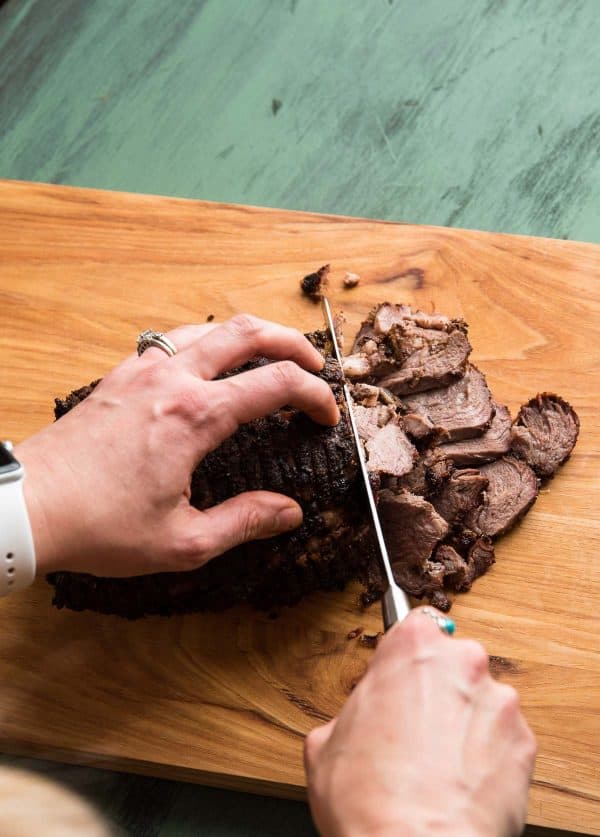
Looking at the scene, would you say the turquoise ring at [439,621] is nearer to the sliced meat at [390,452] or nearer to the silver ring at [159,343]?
the sliced meat at [390,452]

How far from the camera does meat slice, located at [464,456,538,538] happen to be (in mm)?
2838

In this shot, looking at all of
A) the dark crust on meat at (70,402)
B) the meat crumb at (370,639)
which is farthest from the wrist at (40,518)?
the meat crumb at (370,639)

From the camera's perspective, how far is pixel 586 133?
3.80 meters

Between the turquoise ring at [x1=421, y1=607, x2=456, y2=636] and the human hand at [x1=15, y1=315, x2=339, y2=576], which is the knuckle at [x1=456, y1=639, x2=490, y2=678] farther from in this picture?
the human hand at [x1=15, y1=315, x2=339, y2=576]

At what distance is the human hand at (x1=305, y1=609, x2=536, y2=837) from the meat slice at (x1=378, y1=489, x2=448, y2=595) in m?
0.79

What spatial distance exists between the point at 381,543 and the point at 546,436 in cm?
87

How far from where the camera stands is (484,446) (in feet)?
9.54

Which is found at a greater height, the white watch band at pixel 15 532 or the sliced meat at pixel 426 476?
the white watch band at pixel 15 532

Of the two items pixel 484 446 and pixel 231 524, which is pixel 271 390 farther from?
pixel 484 446

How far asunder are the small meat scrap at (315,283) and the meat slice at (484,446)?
75 centimetres

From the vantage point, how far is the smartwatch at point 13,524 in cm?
210

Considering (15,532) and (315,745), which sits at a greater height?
(15,532)

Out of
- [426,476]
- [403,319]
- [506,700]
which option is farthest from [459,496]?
[506,700]

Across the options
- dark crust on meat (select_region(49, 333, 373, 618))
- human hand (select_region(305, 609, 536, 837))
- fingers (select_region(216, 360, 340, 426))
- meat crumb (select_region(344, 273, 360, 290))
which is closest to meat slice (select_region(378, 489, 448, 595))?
dark crust on meat (select_region(49, 333, 373, 618))
